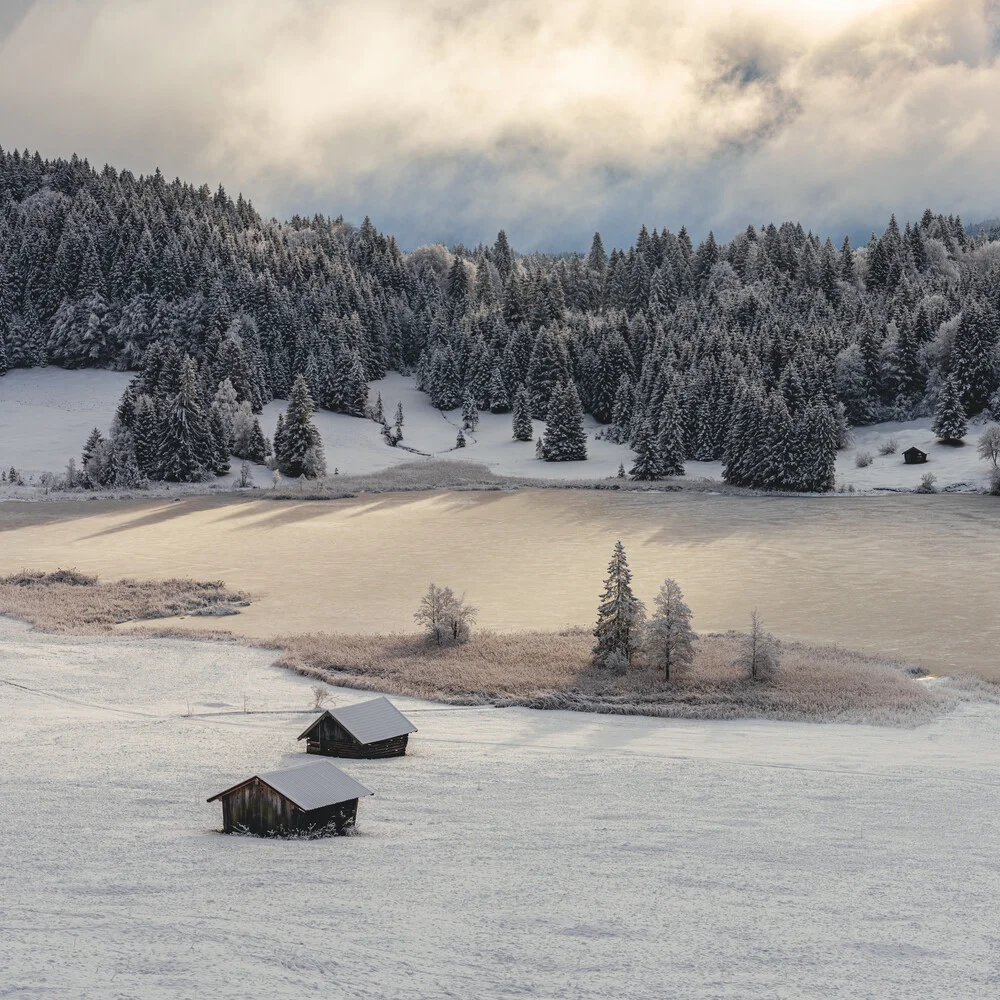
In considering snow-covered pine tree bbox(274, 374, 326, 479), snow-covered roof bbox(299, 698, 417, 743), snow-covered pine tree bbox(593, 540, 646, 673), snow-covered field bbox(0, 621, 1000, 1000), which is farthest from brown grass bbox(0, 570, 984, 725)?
snow-covered pine tree bbox(274, 374, 326, 479)

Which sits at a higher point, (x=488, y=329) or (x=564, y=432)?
(x=488, y=329)

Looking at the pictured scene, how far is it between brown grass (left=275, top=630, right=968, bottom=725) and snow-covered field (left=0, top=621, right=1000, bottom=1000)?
140 centimetres

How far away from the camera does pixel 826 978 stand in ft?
33.4

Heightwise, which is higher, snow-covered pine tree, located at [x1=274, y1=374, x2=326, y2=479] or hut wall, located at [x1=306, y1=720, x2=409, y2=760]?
snow-covered pine tree, located at [x1=274, y1=374, x2=326, y2=479]

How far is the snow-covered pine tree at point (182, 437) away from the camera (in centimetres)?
8469

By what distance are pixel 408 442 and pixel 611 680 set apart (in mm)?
85090

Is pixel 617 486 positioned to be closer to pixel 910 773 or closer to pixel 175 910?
pixel 910 773

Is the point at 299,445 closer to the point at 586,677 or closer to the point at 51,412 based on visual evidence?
the point at 51,412

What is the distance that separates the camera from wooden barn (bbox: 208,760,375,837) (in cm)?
1550

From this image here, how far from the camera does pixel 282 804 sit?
1553 centimetres

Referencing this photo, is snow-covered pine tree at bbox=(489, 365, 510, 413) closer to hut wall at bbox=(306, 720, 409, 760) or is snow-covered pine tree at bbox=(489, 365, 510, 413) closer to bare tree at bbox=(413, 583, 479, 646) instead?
bare tree at bbox=(413, 583, 479, 646)

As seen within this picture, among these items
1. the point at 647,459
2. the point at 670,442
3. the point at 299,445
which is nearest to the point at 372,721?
the point at 647,459

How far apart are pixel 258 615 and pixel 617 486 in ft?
176

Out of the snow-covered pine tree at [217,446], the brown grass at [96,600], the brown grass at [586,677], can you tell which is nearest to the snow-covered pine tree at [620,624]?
the brown grass at [586,677]
